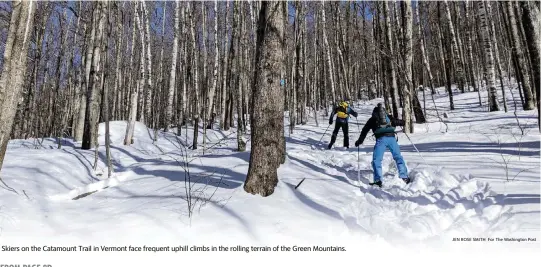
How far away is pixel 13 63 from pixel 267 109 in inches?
117

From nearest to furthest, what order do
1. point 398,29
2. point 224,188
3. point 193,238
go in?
point 193,238 → point 224,188 → point 398,29

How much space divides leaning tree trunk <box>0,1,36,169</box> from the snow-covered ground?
1136 mm

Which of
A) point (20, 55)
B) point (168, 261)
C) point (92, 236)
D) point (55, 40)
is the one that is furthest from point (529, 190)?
point (55, 40)

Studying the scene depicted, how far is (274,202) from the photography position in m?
3.96

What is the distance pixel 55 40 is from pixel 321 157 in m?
23.3

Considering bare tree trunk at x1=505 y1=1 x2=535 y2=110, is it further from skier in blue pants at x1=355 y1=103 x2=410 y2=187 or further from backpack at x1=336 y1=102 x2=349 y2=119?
skier in blue pants at x1=355 y1=103 x2=410 y2=187

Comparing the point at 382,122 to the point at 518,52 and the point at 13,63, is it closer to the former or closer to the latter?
the point at 13,63

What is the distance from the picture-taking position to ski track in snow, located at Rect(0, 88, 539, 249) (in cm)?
330

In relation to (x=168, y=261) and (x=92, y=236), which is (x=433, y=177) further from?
(x=92, y=236)

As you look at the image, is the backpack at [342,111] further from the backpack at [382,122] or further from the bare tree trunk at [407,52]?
the backpack at [382,122]

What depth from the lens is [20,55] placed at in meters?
3.58

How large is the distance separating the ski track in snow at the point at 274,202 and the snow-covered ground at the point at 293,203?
0.05ft

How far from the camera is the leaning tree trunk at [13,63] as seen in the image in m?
3.47

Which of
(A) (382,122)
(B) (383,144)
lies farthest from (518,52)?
(B) (383,144)
